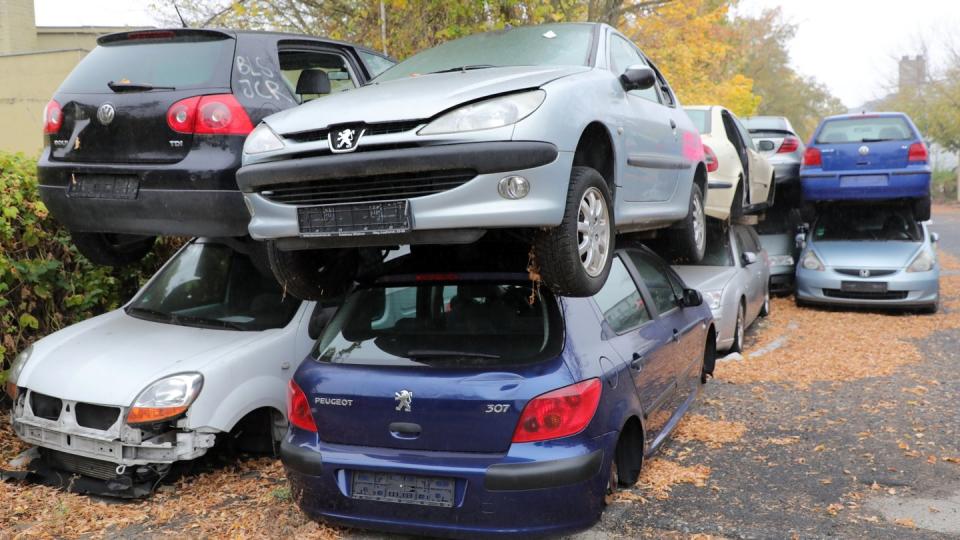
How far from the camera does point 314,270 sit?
4.75 meters

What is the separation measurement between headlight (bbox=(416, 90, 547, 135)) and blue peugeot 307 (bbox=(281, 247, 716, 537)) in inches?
32.1

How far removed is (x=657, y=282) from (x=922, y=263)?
713cm

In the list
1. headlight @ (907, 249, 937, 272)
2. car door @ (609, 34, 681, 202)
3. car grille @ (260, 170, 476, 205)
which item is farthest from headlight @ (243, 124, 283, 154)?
headlight @ (907, 249, 937, 272)

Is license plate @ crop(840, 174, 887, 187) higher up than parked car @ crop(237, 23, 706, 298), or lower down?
lower down

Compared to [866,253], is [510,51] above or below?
above

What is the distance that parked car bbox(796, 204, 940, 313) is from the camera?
11.0 meters

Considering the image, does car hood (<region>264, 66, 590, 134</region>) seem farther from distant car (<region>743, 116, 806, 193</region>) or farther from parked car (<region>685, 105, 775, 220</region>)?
distant car (<region>743, 116, 806, 193</region>)

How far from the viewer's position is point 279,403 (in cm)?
520

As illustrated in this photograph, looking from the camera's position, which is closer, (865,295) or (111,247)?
(111,247)

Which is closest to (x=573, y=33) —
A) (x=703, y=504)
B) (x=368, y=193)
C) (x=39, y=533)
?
(x=368, y=193)

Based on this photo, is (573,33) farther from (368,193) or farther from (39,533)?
(39,533)

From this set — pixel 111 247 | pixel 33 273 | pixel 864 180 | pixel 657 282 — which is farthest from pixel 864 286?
pixel 33 273

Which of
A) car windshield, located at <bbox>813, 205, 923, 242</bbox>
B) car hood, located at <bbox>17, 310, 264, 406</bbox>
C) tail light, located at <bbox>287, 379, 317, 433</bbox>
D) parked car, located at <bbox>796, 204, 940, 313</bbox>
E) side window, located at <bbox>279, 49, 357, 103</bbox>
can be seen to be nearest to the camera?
tail light, located at <bbox>287, 379, 317, 433</bbox>

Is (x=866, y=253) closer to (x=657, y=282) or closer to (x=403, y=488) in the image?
(x=657, y=282)
